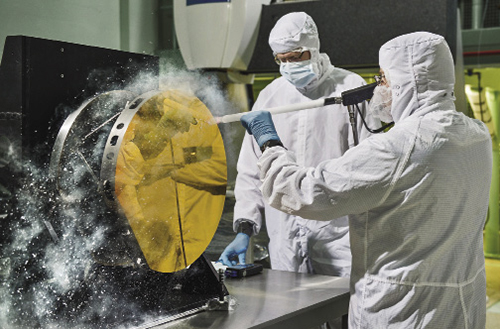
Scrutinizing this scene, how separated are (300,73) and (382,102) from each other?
62 centimetres

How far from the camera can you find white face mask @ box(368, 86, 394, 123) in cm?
154

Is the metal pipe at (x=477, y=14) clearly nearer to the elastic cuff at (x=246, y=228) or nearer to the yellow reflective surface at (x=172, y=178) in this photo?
the elastic cuff at (x=246, y=228)

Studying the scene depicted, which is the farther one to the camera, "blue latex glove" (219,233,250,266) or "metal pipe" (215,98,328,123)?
"blue latex glove" (219,233,250,266)

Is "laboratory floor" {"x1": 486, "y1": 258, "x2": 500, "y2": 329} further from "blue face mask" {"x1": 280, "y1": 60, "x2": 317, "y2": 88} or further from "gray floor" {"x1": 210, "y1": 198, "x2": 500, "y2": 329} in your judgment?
"blue face mask" {"x1": 280, "y1": 60, "x2": 317, "y2": 88}

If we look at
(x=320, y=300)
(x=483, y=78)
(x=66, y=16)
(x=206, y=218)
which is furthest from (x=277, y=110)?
(x=483, y=78)

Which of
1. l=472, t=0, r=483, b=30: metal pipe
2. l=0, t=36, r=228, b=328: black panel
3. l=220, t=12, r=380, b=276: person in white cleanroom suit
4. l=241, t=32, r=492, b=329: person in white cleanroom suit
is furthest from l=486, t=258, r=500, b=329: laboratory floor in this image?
l=0, t=36, r=228, b=328: black panel

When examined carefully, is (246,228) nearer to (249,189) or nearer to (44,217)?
(249,189)

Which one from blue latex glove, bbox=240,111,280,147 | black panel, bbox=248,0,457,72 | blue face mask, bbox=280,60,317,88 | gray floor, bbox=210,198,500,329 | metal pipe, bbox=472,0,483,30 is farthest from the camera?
metal pipe, bbox=472,0,483,30

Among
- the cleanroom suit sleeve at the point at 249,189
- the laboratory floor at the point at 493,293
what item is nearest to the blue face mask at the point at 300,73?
the cleanroom suit sleeve at the point at 249,189

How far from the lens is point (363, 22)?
2.77 metres

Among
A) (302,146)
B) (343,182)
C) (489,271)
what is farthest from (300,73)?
(489,271)

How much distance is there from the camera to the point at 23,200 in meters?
1.24

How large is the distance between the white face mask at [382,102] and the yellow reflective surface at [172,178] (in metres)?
0.41

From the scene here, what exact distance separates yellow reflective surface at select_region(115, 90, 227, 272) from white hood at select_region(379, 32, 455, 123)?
434 mm
